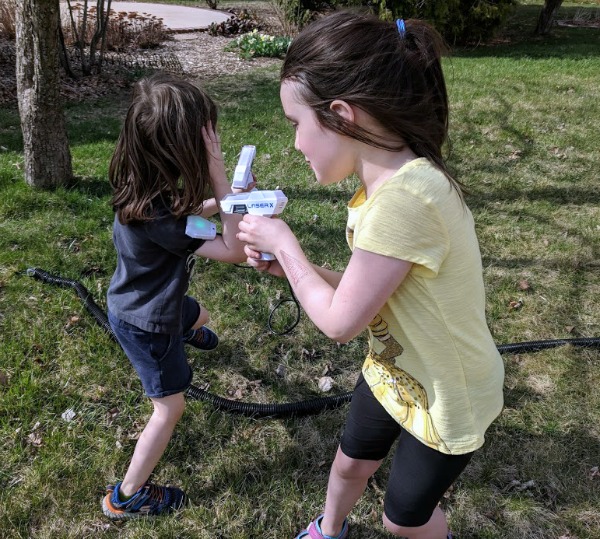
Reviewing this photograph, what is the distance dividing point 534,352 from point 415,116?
238 centimetres

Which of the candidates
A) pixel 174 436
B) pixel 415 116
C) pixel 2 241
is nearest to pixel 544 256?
pixel 174 436

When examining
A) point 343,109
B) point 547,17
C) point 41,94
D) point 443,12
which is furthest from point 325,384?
point 547,17

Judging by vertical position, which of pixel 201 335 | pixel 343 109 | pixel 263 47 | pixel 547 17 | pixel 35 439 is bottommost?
pixel 263 47

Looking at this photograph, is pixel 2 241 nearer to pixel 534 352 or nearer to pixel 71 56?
pixel 534 352

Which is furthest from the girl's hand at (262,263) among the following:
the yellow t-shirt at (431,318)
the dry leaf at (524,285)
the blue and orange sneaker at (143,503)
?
the dry leaf at (524,285)

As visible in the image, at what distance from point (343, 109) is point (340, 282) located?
16.0 inches

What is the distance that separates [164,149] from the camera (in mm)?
1794

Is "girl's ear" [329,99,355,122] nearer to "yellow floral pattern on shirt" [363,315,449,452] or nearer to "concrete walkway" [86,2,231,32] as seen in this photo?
"yellow floral pattern on shirt" [363,315,449,452]

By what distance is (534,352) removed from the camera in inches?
128

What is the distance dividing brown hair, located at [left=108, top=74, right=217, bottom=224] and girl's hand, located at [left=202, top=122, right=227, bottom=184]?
1 centimetres

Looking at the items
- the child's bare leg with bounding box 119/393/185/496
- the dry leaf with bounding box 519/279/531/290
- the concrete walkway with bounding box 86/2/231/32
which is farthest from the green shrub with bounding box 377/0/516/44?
the child's bare leg with bounding box 119/393/185/496

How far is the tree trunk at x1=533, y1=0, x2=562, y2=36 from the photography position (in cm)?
1417

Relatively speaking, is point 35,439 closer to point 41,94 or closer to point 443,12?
point 41,94

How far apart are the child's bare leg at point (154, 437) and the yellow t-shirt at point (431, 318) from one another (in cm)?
88
